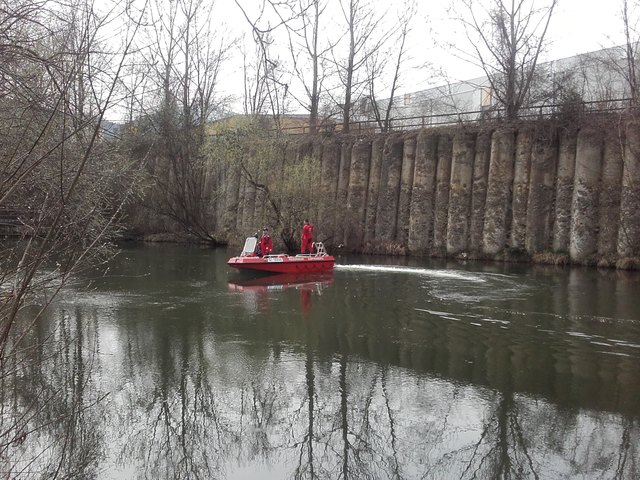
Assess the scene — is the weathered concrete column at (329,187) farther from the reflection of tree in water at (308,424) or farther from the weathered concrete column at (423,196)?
the reflection of tree in water at (308,424)

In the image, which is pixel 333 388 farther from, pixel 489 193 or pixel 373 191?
pixel 373 191

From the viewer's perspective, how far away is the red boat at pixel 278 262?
2061 centimetres

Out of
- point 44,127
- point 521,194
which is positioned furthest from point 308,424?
point 521,194

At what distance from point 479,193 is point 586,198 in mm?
4698

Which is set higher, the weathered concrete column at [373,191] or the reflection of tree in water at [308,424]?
the weathered concrete column at [373,191]

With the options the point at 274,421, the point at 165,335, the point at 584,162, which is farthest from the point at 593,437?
the point at 584,162

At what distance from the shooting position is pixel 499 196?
27.9 m

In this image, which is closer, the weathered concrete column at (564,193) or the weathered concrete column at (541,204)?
the weathered concrete column at (564,193)

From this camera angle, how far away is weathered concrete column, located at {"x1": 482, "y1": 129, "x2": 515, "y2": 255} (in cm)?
2781

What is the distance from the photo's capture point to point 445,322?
41.9 ft

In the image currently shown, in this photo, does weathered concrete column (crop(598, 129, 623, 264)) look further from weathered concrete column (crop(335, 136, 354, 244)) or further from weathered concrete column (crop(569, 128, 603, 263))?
weathered concrete column (crop(335, 136, 354, 244))

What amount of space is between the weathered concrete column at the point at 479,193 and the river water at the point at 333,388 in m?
12.7

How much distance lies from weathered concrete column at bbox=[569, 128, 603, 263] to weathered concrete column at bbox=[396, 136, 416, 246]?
7.85 m

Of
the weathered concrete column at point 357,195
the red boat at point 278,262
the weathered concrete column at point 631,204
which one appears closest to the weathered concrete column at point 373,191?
the weathered concrete column at point 357,195
